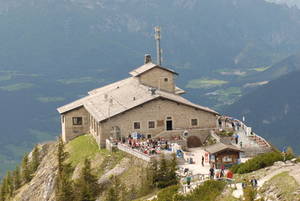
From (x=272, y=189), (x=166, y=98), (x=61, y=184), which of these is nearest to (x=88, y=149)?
(x=166, y=98)

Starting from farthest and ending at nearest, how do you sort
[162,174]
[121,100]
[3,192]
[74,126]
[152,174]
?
[74,126], [3,192], [121,100], [152,174], [162,174]

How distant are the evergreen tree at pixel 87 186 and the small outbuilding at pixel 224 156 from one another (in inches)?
455

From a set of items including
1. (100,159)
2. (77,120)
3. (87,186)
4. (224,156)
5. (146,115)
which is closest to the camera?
(87,186)

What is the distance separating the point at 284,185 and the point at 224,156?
1882 cm

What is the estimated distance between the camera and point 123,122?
253 feet

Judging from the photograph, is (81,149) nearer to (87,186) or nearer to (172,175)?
(87,186)

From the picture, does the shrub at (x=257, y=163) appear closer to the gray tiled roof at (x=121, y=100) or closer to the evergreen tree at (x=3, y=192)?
the gray tiled roof at (x=121, y=100)

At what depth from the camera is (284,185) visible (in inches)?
1747

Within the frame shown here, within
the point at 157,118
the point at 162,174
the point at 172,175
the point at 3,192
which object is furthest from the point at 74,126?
the point at 172,175

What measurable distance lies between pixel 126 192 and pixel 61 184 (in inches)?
264

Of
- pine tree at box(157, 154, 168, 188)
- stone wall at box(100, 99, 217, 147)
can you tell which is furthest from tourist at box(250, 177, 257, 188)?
stone wall at box(100, 99, 217, 147)

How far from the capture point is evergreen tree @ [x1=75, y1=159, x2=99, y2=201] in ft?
196

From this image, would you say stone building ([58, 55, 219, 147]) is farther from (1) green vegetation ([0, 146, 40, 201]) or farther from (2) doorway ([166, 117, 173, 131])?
(1) green vegetation ([0, 146, 40, 201])

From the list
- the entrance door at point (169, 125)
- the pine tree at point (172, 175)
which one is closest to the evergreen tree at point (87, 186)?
the pine tree at point (172, 175)
